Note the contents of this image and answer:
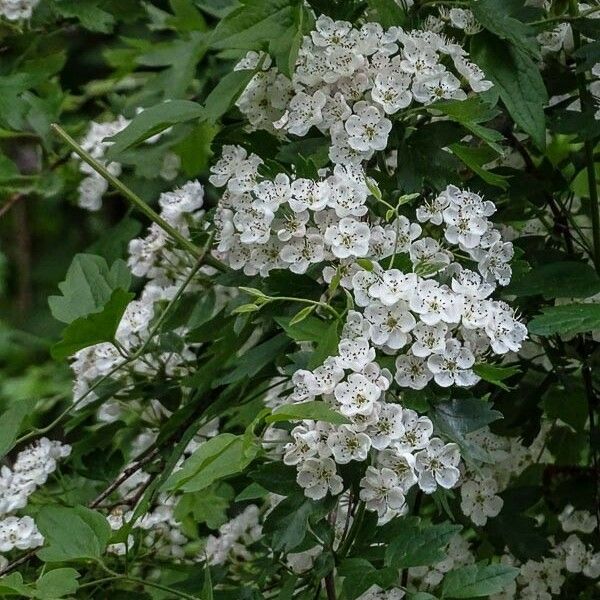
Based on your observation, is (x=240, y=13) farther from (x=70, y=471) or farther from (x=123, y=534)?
(x=70, y=471)

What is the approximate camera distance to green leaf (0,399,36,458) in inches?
39.8

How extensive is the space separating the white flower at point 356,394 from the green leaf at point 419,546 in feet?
0.41

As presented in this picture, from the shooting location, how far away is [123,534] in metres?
0.95

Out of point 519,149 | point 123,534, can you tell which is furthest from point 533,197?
point 123,534

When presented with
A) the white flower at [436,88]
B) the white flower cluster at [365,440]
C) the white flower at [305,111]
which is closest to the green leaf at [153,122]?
the white flower at [305,111]

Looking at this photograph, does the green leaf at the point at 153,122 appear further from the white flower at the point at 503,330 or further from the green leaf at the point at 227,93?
the white flower at the point at 503,330

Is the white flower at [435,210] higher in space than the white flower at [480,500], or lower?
higher

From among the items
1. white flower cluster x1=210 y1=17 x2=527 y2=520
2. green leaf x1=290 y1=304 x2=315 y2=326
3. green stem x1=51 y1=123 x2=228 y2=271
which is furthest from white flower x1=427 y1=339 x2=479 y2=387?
green stem x1=51 y1=123 x2=228 y2=271

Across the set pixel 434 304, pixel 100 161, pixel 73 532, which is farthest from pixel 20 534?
pixel 100 161

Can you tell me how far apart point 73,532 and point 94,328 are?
189mm

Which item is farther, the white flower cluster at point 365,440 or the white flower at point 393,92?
the white flower at point 393,92

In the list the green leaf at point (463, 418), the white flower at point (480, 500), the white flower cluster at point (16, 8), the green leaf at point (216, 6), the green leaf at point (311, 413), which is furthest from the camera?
the white flower cluster at point (16, 8)

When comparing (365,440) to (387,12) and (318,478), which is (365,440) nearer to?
(318,478)

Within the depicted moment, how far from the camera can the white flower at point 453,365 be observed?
839 mm
